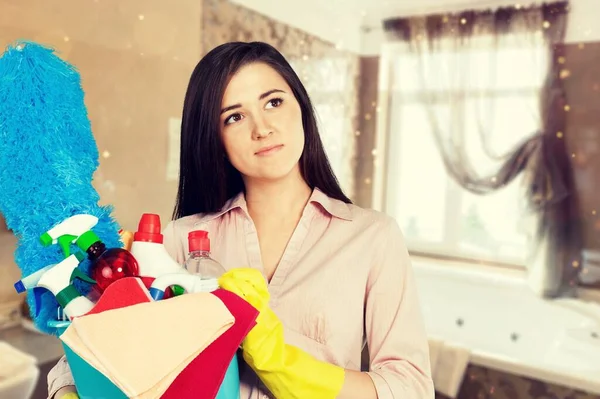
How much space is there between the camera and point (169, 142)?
1.66 m

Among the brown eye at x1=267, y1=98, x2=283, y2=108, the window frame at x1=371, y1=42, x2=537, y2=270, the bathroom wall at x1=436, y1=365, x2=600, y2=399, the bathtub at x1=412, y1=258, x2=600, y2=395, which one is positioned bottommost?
the bathtub at x1=412, y1=258, x2=600, y2=395

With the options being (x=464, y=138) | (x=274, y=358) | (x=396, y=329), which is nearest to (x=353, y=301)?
(x=396, y=329)

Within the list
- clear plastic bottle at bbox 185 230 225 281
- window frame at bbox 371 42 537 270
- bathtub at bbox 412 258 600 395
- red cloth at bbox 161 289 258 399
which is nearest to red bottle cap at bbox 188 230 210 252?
clear plastic bottle at bbox 185 230 225 281

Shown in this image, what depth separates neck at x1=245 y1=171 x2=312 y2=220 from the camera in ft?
2.60

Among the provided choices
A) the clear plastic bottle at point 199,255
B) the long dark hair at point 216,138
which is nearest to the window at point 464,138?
the long dark hair at point 216,138

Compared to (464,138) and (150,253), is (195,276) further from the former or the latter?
(464,138)

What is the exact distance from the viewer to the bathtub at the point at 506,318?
2.25m

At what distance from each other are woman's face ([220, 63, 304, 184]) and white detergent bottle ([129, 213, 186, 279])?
20cm

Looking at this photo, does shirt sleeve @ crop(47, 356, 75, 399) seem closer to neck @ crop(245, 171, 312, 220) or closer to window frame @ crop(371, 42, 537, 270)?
neck @ crop(245, 171, 312, 220)

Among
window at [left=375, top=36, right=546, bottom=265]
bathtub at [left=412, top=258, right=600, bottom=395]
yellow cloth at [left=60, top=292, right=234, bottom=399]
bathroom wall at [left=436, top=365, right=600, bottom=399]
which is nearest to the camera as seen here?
yellow cloth at [left=60, top=292, right=234, bottom=399]

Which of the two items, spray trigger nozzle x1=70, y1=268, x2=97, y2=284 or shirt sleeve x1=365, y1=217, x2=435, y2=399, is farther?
shirt sleeve x1=365, y1=217, x2=435, y2=399

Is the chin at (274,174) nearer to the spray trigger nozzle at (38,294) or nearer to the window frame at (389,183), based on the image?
the spray trigger nozzle at (38,294)

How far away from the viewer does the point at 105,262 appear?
0.51 meters

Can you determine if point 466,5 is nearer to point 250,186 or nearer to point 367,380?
point 250,186
